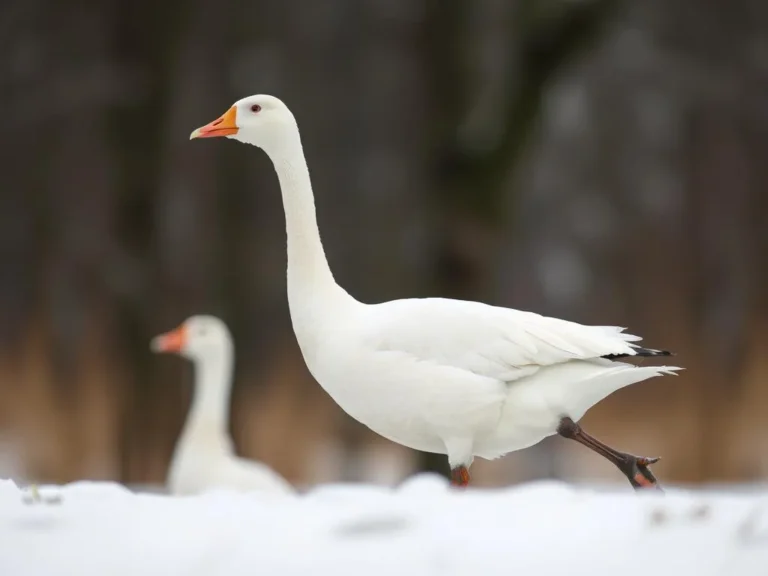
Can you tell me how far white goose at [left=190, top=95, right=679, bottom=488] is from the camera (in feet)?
8.18

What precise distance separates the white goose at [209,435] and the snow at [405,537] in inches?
106

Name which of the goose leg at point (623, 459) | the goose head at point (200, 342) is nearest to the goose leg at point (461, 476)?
the goose leg at point (623, 459)

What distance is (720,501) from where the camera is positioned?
1957mm

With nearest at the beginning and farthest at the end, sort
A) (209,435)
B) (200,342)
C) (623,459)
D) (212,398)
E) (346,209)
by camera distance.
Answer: (623,459)
(209,435)
(212,398)
(200,342)
(346,209)

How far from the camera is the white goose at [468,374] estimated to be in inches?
98.1

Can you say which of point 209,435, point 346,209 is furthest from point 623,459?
point 346,209

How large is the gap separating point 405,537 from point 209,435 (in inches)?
139

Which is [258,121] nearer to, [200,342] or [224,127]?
[224,127]

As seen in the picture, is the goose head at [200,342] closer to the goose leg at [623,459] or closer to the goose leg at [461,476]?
the goose leg at [461,476]

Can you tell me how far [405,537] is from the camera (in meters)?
1.81

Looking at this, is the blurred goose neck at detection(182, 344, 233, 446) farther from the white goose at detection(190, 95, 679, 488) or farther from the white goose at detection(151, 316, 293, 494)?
the white goose at detection(190, 95, 679, 488)

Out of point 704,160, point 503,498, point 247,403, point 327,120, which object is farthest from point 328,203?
point 503,498

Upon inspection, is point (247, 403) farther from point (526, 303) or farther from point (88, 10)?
point (88, 10)

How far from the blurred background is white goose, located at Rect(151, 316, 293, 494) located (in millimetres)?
1089
